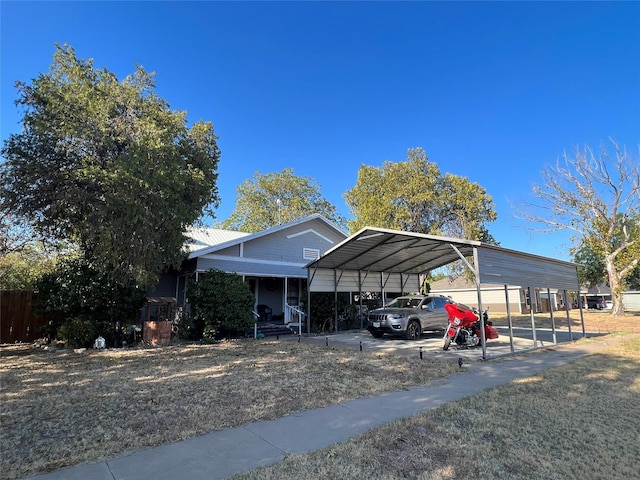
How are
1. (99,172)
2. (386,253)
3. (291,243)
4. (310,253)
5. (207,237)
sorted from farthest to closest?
(207,237) → (310,253) → (291,243) → (386,253) → (99,172)

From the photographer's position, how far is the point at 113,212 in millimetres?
9930

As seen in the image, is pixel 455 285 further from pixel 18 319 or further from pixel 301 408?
pixel 301 408

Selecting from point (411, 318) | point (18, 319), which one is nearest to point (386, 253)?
point (411, 318)

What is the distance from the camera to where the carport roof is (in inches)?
522

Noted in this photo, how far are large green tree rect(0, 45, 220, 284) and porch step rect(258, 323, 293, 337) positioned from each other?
5.40m

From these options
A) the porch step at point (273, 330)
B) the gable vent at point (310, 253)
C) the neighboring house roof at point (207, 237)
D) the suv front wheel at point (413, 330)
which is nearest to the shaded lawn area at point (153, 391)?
the suv front wheel at point (413, 330)

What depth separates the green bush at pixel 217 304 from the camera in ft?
40.4

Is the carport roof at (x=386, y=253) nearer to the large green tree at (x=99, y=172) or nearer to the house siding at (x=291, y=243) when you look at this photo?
the house siding at (x=291, y=243)

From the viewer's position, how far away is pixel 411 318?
42.8 feet

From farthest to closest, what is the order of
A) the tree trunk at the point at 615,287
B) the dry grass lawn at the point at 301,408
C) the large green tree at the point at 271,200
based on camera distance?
1. the large green tree at the point at 271,200
2. the tree trunk at the point at 615,287
3. the dry grass lawn at the point at 301,408

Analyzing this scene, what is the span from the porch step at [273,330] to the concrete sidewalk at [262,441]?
9.83 metres

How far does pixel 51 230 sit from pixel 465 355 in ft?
44.8

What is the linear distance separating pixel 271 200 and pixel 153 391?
34271mm

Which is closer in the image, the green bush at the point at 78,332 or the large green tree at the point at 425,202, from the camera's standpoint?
the green bush at the point at 78,332
